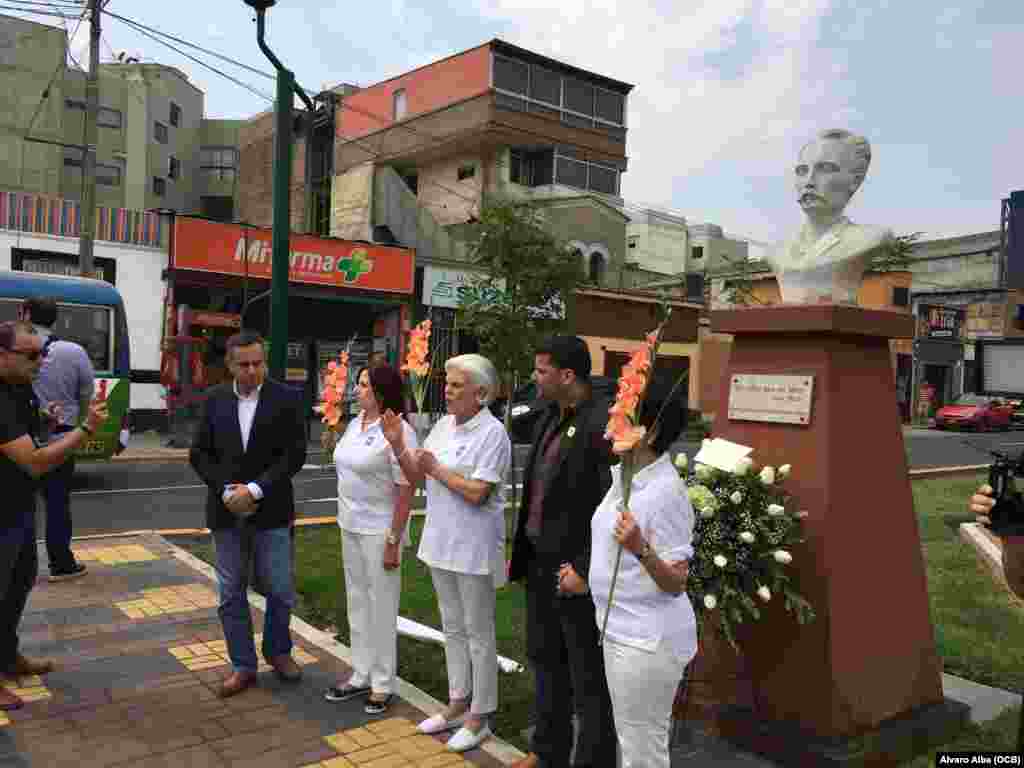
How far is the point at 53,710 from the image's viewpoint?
13.7 feet

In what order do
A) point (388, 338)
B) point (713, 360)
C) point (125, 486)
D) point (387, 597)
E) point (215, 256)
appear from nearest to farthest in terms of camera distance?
point (387, 597) < point (125, 486) < point (215, 256) < point (388, 338) < point (713, 360)

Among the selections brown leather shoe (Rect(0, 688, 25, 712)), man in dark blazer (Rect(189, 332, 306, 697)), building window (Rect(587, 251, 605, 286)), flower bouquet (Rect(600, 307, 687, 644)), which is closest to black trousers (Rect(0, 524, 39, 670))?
brown leather shoe (Rect(0, 688, 25, 712))

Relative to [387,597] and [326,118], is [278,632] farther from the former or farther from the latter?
[326,118]

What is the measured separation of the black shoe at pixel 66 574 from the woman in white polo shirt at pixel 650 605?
531 centimetres

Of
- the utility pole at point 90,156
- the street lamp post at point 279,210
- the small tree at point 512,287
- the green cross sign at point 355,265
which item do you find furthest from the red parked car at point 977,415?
the street lamp post at point 279,210

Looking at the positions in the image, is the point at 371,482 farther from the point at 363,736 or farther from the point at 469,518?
the point at 363,736

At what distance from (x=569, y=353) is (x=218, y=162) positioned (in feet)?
142

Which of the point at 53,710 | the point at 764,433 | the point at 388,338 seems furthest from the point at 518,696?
the point at 388,338

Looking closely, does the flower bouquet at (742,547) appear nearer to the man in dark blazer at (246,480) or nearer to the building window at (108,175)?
the man in dark blazer at (246,480)

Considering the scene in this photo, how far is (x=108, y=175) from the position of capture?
117 feet

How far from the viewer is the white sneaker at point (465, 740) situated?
3848 mm

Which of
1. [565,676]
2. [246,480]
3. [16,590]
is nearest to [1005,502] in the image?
[565,676]

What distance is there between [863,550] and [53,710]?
13.8 ft

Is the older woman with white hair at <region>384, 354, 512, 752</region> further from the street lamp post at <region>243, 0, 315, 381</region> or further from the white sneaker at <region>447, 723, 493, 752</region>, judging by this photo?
the street lamp post at <region>243, 0, 315, 381</region>
